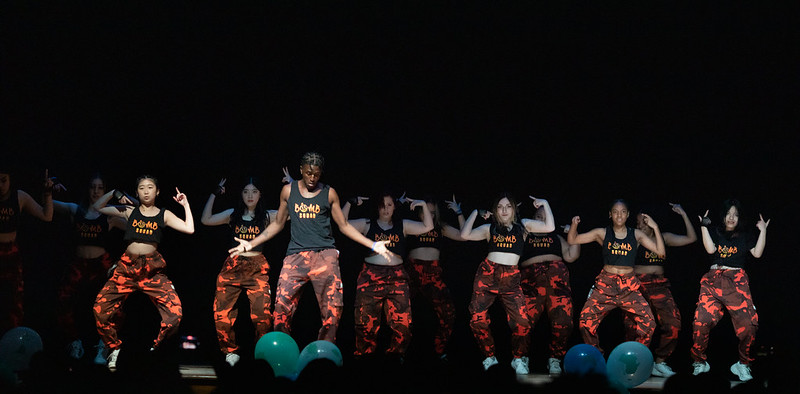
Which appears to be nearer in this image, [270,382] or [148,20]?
[270,382]

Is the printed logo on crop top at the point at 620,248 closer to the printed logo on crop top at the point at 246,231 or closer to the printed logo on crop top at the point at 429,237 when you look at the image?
the printed logo on crop top at the point at 429,237

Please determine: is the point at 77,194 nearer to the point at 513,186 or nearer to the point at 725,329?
the point at 513,186

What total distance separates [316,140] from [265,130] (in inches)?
23.7

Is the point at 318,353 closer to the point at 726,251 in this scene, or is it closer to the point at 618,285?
the point at 618,285

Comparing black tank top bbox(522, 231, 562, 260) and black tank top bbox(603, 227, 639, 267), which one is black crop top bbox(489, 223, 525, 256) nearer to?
black tank top bbox(522, 231, 562, 260)

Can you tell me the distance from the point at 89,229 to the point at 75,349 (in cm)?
120

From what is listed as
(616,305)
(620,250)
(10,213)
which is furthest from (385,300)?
(10,213)

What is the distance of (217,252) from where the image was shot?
8.77m

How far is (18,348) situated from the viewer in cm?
554

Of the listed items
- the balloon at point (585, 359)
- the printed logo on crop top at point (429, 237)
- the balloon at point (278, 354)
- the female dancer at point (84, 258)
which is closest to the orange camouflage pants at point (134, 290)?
the female dancer at point (84, 258)

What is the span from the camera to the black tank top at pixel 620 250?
7.40m

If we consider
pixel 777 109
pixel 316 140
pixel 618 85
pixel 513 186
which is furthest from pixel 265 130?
pixel 777 109

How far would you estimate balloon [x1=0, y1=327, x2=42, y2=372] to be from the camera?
547 centimetres

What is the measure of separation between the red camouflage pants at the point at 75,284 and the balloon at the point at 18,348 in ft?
5.91
